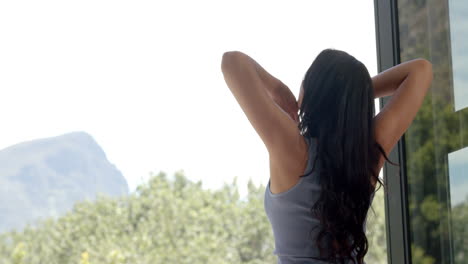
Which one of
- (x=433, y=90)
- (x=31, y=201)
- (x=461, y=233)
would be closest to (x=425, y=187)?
(x=461, y=233)

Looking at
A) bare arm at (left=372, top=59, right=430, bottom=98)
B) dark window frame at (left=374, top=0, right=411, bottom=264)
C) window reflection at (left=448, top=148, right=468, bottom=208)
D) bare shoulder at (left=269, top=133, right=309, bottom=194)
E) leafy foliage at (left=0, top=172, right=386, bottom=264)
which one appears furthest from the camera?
leafy foliage at (left=0, top=172, right=386, bottom=264)

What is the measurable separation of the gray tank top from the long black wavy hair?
0.05ft

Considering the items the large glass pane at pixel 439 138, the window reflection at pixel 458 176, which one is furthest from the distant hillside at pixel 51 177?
the window reflection at pixel 458 176

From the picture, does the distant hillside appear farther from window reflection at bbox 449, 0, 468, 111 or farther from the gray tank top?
the gray tank top

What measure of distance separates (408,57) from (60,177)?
2088 millimetres

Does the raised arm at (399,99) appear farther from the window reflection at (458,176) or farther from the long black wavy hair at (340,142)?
the window reflection at (458,176)

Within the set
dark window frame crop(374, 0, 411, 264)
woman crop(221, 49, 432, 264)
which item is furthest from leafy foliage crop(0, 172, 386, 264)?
woman crop(221, 49, 432, 264)

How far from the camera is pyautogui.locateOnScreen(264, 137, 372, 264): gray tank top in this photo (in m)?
1.20

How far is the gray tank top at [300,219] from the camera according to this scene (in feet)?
3.93

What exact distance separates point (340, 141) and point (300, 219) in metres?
0.20

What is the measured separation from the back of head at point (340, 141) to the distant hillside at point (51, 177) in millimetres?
2135

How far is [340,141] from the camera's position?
1.23m

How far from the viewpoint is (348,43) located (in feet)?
11.1

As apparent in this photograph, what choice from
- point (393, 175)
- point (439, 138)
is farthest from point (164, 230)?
point (439, 138)
